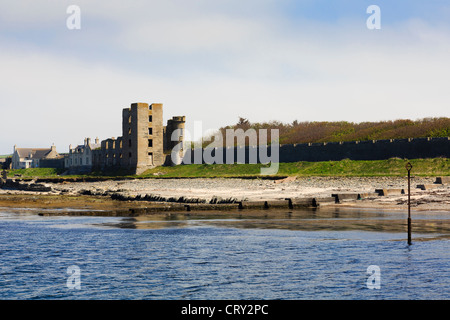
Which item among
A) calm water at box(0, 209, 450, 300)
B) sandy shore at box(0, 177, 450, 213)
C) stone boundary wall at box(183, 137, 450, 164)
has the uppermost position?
stone boundary wall at box(183, 137, 450, 164)

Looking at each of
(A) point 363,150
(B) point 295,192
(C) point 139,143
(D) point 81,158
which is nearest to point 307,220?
(B) point 295,192

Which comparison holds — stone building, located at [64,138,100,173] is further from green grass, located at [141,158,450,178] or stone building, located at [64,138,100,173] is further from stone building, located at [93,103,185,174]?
green grass, located at [141,158,450,178]

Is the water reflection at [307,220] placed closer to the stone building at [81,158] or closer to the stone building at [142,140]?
the stone building at [142,140]

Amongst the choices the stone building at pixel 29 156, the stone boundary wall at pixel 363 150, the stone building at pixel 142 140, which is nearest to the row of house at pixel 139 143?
the stone building at pixel 142 140

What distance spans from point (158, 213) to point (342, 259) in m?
20.1

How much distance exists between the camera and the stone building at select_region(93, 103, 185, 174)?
9856cm

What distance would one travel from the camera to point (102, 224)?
32.9m

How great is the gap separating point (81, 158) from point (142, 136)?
22652 mm

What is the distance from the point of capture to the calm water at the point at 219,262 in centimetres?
1669

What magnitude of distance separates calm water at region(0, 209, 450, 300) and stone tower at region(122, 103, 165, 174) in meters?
67.1

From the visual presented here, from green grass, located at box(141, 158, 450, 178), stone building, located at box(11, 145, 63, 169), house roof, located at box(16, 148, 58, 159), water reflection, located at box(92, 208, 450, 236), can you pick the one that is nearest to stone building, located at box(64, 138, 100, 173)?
stone building, located at box(11, 145, 63, 169)

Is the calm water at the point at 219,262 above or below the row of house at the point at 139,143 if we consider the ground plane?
below

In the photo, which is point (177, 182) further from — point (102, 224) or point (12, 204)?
point (102, 224)
